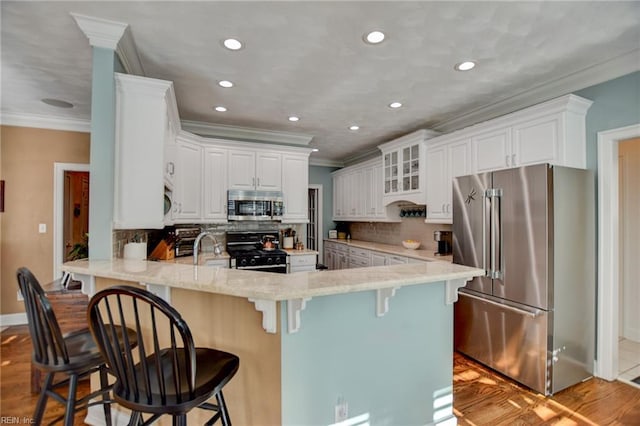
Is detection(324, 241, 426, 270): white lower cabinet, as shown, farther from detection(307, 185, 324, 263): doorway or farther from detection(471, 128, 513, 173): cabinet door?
detection(471, 128, 513, 173): cabinet door

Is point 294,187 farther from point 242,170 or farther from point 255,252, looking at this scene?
point 255,252

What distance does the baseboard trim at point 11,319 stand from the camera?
396 cm

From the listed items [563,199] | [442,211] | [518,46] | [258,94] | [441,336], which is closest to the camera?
[441,336]

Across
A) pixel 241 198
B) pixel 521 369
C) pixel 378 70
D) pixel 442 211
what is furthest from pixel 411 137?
pixel 521 369

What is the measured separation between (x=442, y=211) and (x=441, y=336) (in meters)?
2.19

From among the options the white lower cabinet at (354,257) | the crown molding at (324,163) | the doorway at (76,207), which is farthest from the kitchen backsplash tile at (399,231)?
the doorway at (76,207)

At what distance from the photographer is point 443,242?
14.0ft

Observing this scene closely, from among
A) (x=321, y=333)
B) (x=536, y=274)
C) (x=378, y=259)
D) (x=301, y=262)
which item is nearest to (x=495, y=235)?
(x=536, y=274)

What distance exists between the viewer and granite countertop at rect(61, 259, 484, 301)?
140cm

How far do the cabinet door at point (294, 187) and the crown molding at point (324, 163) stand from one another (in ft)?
5.54

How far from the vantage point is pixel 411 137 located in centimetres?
443

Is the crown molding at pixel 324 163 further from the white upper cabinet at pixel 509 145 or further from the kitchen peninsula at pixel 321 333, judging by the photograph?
the kitchen peninsula at pixel 321 333

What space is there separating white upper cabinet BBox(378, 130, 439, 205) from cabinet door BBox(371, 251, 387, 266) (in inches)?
34.4

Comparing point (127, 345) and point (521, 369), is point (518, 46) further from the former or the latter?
point (127, 345)
